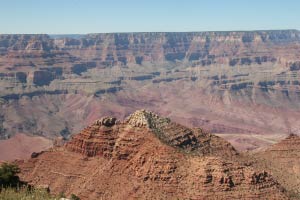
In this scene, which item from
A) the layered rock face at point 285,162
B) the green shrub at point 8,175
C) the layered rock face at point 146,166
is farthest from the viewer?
the layered rock face at point 285,162

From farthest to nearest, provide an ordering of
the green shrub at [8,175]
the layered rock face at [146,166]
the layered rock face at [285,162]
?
the layered rock face at [285,162] → the layered rock face at [146,166] → the green shrub at [8,175]

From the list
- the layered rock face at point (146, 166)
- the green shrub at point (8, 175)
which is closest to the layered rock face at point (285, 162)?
the layered rock face at point (146, 166)

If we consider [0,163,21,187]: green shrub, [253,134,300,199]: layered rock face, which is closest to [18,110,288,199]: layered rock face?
[253,134,300,199]: layered rock face

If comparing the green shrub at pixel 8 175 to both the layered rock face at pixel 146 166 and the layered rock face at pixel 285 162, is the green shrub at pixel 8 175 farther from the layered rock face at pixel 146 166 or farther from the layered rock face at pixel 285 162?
the layered rock face at pixel 285 162

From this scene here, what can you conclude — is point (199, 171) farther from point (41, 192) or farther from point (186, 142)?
point (41, 192)

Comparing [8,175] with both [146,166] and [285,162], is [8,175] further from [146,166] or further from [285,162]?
[285,162]

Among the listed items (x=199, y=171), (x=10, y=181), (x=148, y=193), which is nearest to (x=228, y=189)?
(x=199, y=171)

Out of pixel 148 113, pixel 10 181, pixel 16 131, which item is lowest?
pixel 16 131

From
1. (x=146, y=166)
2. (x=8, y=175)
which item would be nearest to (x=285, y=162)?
(x=146, y=166)

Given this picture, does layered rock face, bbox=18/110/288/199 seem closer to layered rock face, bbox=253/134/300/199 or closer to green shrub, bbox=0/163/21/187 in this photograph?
layered rock face, bbox=253/134/300/199
